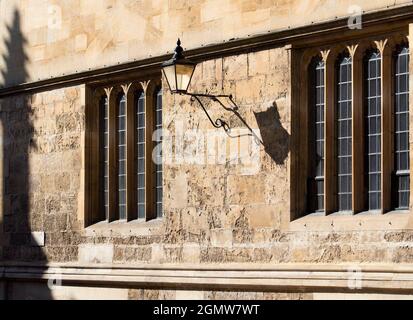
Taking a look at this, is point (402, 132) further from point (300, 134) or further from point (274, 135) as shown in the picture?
point (274, 135)

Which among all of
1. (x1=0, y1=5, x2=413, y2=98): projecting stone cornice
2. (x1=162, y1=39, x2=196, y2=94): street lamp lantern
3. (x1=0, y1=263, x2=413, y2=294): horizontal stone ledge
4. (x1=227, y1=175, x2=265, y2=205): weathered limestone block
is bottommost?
(x1=0, y1=263, x2=413, y2=294): horizontal stone ledge

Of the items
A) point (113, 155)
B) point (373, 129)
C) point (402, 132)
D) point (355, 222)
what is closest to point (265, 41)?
point (373, 129)

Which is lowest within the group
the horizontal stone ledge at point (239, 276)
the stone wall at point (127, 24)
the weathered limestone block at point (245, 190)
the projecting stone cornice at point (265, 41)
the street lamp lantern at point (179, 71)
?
the horizontal stone ledge at point (239, 276)

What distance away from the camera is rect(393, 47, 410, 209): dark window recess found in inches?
512

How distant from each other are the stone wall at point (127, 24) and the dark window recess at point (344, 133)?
2.25ft

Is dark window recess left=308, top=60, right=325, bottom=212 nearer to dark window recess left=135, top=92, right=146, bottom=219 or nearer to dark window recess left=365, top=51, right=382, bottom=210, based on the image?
dark window recess left=365, top=51, right=382, bottom=210

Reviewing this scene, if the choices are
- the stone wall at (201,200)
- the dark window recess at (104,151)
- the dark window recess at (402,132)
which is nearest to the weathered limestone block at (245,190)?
the stone wall at (201,200)

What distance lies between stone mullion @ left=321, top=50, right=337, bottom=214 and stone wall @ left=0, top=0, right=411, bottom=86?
26.4 inches

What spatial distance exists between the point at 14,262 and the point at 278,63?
609 centimetres

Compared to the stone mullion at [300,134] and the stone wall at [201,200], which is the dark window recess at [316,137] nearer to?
the stone mullion at [300,134]

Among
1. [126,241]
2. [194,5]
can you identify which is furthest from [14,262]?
[194,5]

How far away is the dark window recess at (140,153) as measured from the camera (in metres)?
16.3

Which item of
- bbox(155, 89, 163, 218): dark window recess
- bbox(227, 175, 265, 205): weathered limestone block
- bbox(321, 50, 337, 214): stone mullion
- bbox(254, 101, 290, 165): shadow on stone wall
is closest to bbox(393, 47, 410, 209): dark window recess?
bbox(321, 50, 337, 214): stone mullion

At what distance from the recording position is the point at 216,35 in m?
14.8
